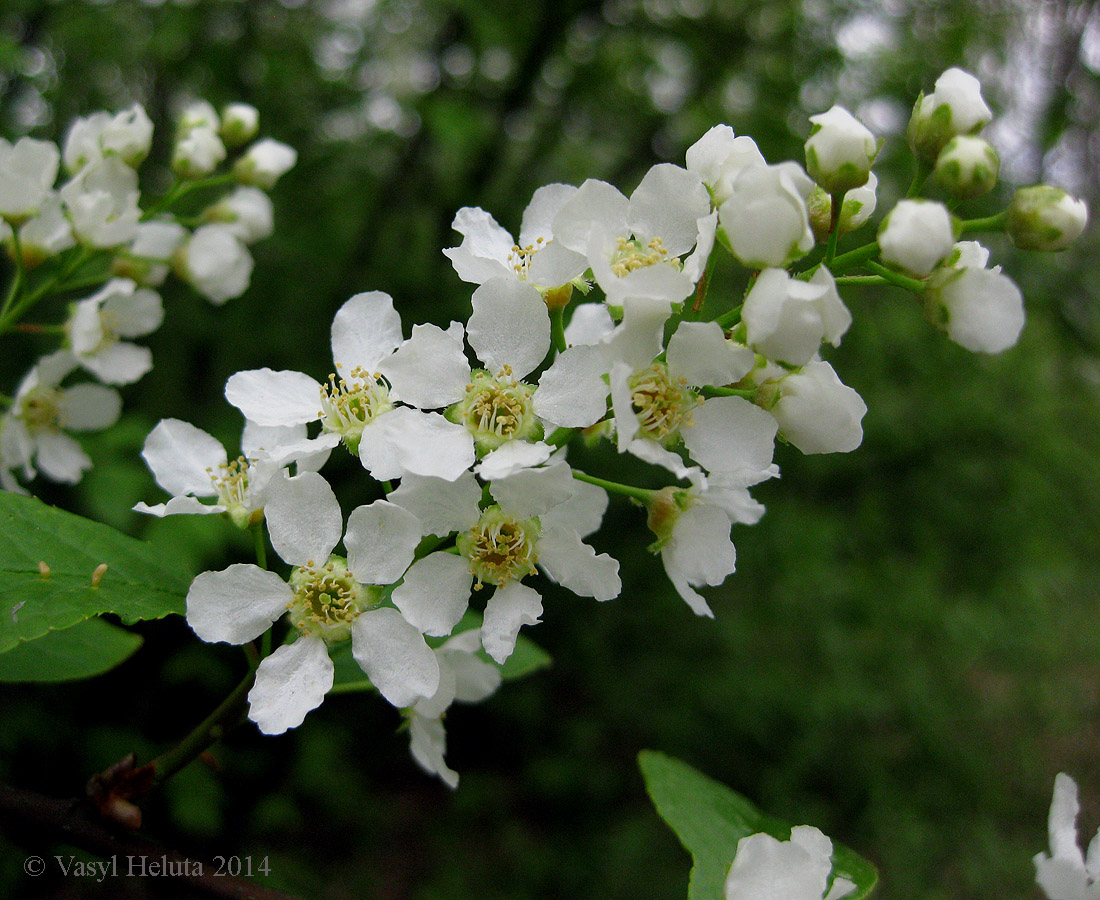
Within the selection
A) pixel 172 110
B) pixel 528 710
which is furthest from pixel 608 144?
pixel 528 710

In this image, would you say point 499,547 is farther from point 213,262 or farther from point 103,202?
point 213,262

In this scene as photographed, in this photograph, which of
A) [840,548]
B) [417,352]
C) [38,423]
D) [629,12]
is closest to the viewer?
[417,352]

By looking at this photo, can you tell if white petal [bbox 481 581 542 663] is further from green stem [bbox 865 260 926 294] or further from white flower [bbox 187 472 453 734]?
green stem [bbox 865 260 926 294]

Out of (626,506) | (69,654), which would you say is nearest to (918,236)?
(69,654)

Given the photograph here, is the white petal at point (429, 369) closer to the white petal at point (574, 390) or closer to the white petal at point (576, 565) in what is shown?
the white petal at point (574, 390)

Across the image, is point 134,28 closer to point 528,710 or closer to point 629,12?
point 629,12

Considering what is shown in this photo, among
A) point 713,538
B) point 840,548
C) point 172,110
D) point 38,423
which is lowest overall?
point 840,548
